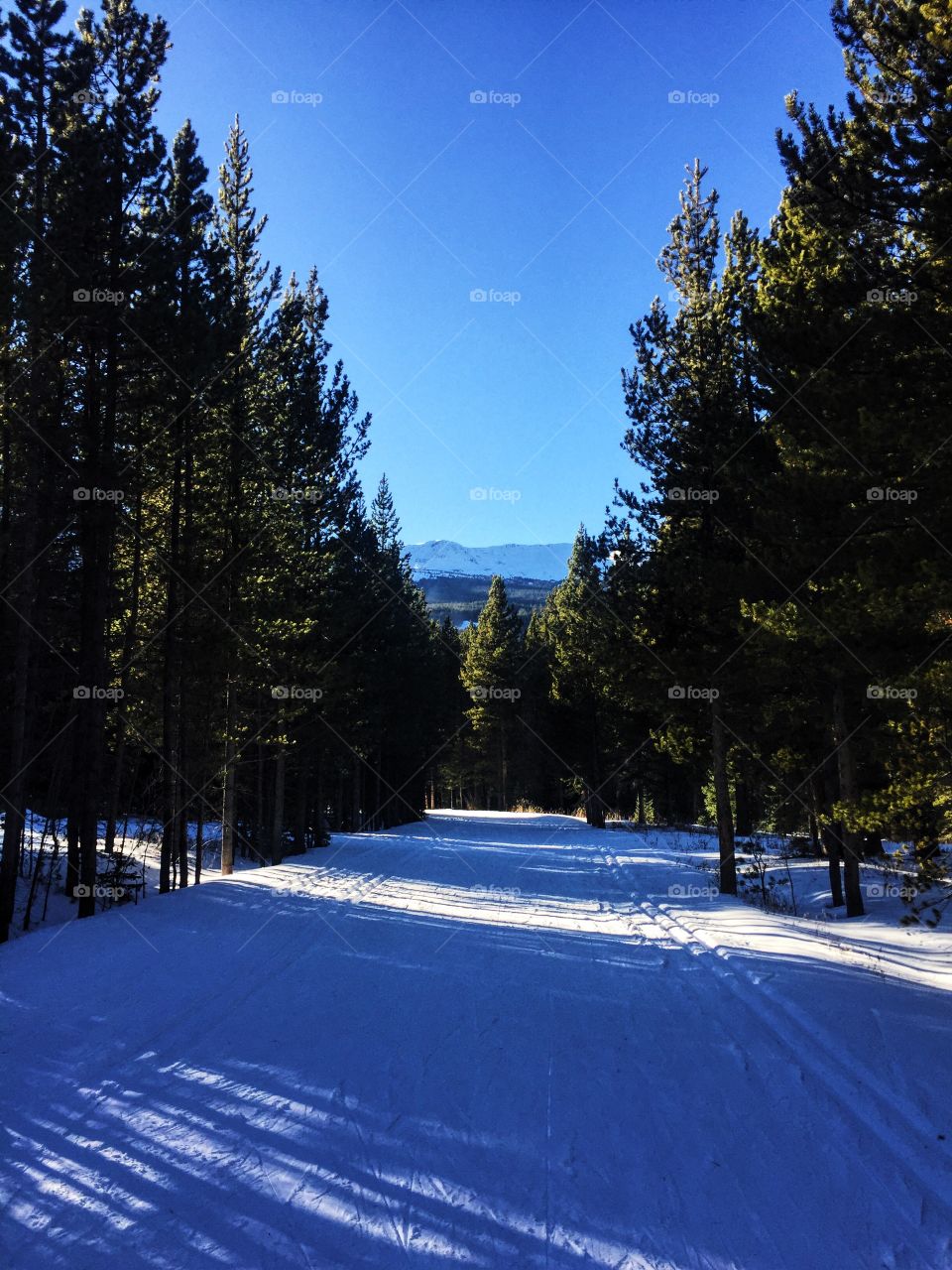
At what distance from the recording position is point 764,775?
18906 millimetres

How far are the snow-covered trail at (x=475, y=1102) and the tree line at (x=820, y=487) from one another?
11.3ft

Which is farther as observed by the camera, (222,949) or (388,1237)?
(222,949)

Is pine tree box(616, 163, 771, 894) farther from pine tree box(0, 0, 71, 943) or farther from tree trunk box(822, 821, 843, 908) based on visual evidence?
pine tree box(0, 0, 71, 943)

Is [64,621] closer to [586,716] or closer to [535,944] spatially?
[535,944]

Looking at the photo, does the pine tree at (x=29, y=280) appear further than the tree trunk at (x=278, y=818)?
No

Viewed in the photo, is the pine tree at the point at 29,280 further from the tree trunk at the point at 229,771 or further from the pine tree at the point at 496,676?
the pine tree at the point at 496,676

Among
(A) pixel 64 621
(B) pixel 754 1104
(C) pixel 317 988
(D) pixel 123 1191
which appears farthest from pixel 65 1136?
(A) pixel 64 621

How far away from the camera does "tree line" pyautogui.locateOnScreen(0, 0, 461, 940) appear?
1216cm

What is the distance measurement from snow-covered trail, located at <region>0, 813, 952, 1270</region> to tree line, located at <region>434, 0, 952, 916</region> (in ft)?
11.3

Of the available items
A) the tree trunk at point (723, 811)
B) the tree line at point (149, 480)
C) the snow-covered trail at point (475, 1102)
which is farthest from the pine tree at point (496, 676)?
the snow-covered trail at point (475, 1102)

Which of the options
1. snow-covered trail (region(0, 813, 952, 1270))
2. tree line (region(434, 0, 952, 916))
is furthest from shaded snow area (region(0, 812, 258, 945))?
tree line (region(434, 0, 952, 916))

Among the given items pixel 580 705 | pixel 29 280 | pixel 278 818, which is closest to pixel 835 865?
pixel 278 818

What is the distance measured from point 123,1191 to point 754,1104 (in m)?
4.02

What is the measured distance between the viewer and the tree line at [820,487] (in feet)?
26.9
